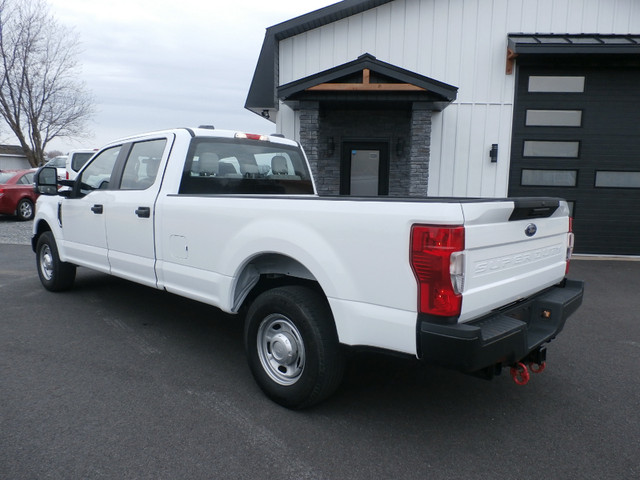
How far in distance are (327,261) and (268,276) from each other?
795 mm

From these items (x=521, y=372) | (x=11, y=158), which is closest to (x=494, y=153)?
(x=521, y=372)

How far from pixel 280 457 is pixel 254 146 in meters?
2.90

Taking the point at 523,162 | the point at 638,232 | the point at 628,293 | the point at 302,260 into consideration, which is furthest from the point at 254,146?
the point at 638,232

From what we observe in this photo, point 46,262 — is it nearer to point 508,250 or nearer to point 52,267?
point 52,267

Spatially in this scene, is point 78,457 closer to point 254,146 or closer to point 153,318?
point 153,318

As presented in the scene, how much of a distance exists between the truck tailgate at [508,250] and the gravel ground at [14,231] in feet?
35.1

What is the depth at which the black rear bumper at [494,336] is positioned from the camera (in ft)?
7.42

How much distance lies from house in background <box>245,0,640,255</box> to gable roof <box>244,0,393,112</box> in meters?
0.02

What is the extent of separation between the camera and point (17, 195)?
14.0 metres

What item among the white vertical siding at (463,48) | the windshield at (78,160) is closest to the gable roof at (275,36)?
the white vertical siding at (463,48)

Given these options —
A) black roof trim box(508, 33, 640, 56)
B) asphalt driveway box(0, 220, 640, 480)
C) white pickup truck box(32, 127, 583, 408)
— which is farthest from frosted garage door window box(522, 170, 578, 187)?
white pickup truck box(32, 127, 583, 408)

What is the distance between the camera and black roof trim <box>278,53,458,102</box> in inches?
339

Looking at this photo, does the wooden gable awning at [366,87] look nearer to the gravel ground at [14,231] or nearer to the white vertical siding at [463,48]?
the white vertical siding at [463,48]

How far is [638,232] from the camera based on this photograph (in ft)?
32.2
